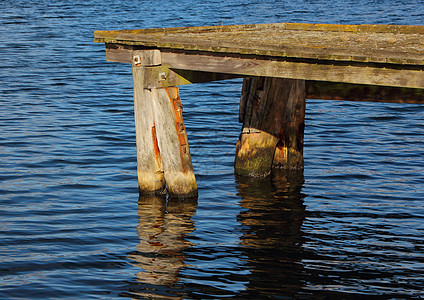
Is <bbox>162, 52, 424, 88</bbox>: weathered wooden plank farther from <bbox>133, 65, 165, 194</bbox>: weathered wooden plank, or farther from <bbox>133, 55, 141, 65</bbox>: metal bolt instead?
<bbox>133, 65, 165, 194</bbox>: weathered wooden plank

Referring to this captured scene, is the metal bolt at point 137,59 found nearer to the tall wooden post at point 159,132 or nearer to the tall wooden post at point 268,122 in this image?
the tall wooden post at point 159,132

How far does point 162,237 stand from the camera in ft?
25.7

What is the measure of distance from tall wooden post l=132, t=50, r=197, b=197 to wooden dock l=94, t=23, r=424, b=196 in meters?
0.01

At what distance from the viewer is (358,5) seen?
128 ft

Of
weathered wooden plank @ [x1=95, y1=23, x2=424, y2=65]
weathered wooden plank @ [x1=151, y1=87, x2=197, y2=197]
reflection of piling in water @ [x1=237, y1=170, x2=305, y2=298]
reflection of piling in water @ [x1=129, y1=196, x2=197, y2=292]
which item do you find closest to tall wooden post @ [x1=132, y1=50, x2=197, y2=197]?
weathered wooden plank @ [x1=151, y1=87, x2=197, y2=197]

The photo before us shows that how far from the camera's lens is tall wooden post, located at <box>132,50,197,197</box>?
27.6 feet

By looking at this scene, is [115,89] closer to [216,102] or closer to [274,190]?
[216,102]

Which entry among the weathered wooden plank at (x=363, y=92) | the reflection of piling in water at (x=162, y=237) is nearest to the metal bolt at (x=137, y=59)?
the reflection of piling in water at (x=162, y=237)

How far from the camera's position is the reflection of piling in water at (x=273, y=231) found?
6.69 m

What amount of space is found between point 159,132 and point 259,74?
4.94ft

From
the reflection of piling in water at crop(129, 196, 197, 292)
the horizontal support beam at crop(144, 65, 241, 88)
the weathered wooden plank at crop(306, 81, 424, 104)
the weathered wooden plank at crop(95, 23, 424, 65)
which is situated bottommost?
Answer: the reflection of piling in water at crop(129, 196, 197, 292)

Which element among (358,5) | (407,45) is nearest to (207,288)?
(407,45)

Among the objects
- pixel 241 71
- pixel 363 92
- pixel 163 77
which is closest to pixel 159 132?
pixel 163 77

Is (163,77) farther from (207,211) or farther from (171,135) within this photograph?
(207,211)
